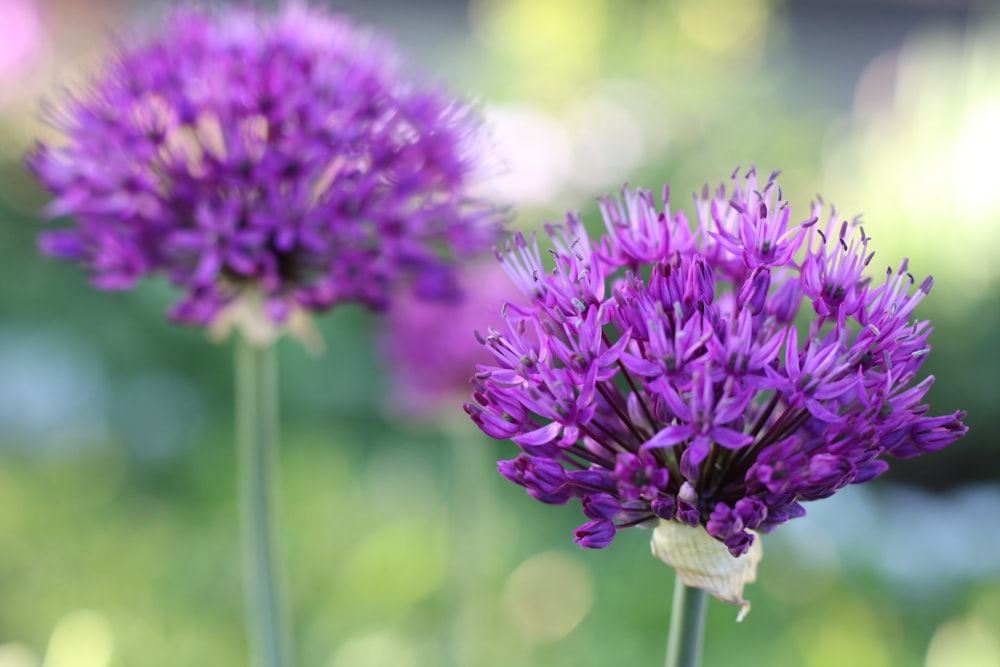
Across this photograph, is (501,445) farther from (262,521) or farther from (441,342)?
(262,521)

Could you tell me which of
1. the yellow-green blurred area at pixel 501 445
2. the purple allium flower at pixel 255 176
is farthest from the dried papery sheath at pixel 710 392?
the yellow-green blurred area at pixel 501 445

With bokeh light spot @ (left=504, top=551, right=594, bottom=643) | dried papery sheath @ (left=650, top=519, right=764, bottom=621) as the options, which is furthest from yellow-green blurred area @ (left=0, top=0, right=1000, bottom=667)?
dried papery sheath @ (left=650, top=519, right=764, bottom=621)

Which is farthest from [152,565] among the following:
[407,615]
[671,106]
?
[671,106]

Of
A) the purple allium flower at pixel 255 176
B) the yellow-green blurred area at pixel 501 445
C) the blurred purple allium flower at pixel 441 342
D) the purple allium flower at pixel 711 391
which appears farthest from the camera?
the yellow-green blurred area at pixel 501 445

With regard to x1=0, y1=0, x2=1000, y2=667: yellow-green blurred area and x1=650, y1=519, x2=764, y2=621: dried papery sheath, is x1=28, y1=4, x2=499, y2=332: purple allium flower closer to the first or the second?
x1=0, y1=0, x2=1000, y2=667: yellow-green blurred area

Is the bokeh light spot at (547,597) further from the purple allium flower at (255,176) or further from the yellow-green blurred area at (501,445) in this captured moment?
the purple allium flower at (255,176)
